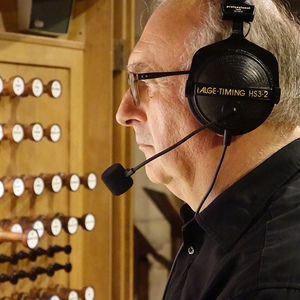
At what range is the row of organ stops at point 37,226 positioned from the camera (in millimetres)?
2021

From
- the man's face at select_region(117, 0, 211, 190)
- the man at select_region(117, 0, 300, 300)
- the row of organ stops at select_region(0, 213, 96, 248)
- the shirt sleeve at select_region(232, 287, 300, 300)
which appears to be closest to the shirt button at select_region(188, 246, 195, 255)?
the man at select_region(117, 0, 300, 300)

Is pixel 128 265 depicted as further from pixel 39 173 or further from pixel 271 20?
pixel 271 20

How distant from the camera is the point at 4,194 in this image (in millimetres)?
2066

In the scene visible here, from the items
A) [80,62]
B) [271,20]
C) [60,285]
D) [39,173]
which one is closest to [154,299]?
[60,285]

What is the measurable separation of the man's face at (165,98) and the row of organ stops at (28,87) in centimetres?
89

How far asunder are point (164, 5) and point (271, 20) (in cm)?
20

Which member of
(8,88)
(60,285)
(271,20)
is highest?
(271,20)

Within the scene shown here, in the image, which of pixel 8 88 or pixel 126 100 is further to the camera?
pixel 8 88

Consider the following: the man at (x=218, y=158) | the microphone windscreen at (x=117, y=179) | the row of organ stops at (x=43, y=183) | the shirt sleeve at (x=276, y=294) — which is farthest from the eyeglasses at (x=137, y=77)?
the row of organ stops at (x=43, y=183)

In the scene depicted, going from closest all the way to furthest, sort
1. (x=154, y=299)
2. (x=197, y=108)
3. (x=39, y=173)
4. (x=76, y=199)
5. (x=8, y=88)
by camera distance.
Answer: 1. (x=197, y=108)
2. (x=8, y=88)
3. (x=39, y=173)
4. (x=76, y=199)
5. (x=154, y=299)

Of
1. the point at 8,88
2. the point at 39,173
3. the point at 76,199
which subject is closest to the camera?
the point at 8,88

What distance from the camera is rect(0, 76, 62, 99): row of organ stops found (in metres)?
2.05

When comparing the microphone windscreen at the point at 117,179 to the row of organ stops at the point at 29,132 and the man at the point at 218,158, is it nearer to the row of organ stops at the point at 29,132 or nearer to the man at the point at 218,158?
Result: the man at the point at 218,158

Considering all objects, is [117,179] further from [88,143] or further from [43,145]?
[88,143]
